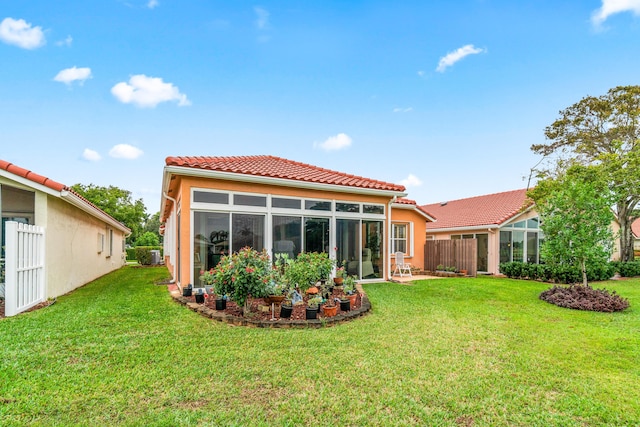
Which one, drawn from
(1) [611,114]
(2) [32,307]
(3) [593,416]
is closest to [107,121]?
(2) [32,307]

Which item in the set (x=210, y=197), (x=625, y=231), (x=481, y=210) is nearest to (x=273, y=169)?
(x=210, y=197)

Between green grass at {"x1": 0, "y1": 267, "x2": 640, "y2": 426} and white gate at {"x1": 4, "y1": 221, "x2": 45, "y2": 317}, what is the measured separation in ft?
1.75

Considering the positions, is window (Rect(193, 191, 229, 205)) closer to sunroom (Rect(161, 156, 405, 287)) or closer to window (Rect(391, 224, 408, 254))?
sunroom (Rect(161, 156, 405, 287))

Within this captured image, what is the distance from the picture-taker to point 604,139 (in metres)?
18.0

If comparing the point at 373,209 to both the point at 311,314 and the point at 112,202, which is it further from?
the point at 112,202

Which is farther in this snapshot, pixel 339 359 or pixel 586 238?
pixel 586 238

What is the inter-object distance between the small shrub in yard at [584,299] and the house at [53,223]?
40.9ft

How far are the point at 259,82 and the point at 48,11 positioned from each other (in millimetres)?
6878

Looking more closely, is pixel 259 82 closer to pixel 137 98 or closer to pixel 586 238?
pixel 137 98

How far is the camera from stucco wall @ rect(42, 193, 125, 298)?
8.13 m

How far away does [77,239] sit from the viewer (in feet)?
35.5

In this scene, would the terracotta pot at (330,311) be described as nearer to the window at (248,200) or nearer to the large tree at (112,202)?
the window at (248,200)

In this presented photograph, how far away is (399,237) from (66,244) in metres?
13.3

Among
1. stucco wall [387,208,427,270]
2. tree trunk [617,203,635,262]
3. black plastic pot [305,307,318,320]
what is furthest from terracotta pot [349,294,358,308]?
tree trunk [617,203,635,262]
